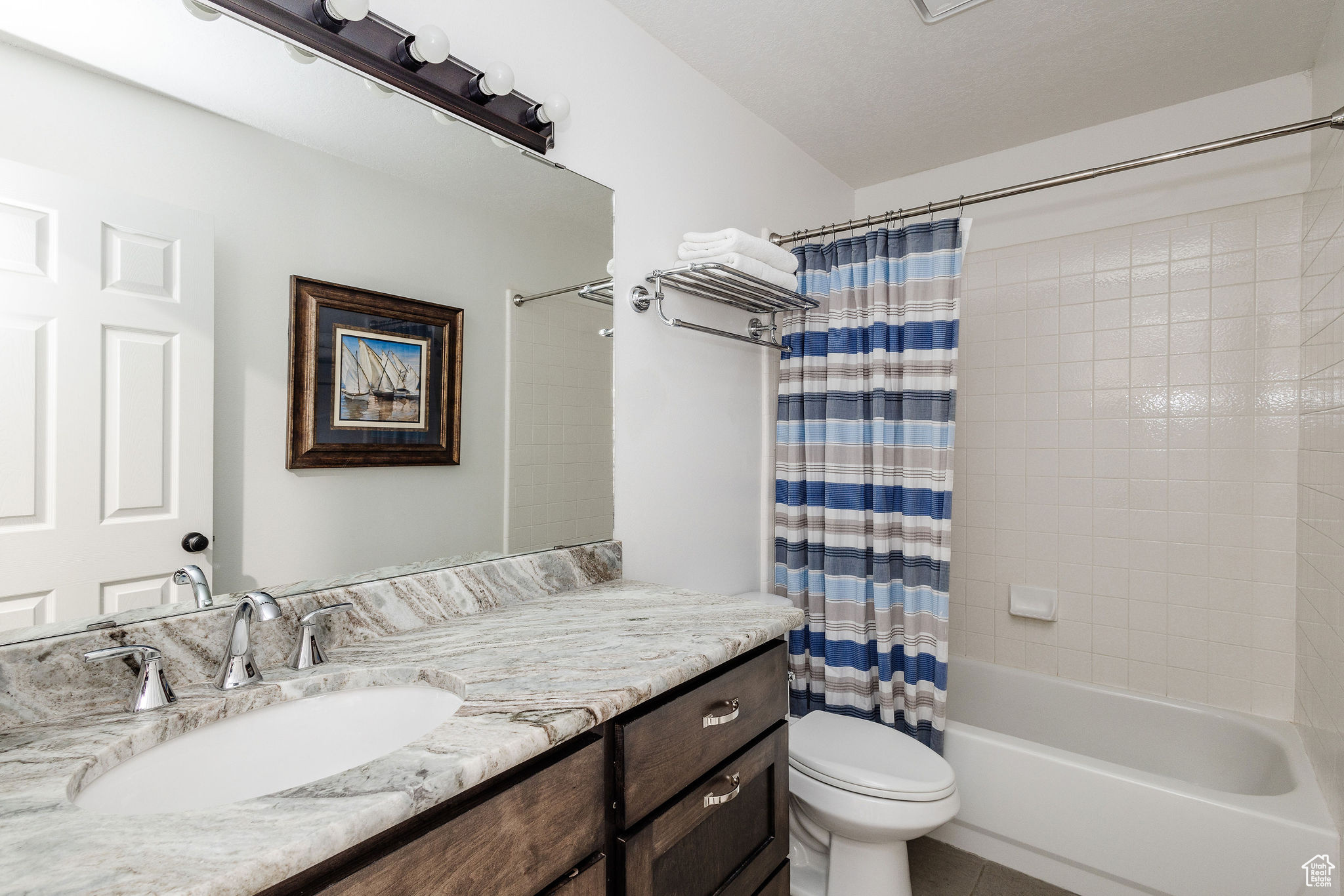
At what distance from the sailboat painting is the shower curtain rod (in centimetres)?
144

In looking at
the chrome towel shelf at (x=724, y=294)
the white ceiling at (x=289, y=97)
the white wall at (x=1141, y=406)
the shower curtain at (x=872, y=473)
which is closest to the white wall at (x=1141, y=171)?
the white wall at (x=1141, y=406)

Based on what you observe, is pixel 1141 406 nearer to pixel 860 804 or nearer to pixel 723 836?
pixel 860 804

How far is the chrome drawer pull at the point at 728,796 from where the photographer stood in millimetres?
1061

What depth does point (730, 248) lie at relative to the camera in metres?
1.69

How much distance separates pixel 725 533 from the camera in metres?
2.10

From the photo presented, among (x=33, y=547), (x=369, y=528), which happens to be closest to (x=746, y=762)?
(x=369, y=528)

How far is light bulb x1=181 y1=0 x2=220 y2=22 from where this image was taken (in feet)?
3.13

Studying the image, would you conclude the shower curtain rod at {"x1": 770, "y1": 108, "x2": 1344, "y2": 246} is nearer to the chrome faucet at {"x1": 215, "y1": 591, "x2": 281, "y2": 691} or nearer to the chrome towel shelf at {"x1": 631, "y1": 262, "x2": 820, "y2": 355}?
the chrome towel shelf at {"x1": 631, "y1": 262, "x2": 820, "y2": 355}

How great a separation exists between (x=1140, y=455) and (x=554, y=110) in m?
2.15

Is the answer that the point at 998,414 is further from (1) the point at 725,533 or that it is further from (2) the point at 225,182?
(2) the point at 225,182

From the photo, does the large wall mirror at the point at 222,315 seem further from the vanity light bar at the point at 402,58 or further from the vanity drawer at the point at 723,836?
the vanity drawer at the point at 723,836

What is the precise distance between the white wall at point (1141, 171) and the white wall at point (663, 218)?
2.72 ft

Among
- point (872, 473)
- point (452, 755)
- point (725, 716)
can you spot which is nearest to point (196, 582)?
point (452, 755)

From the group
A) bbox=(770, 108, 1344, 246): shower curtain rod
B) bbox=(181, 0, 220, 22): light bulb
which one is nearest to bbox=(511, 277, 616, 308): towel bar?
bbox=(181, 0, 220, 22): light bulb
